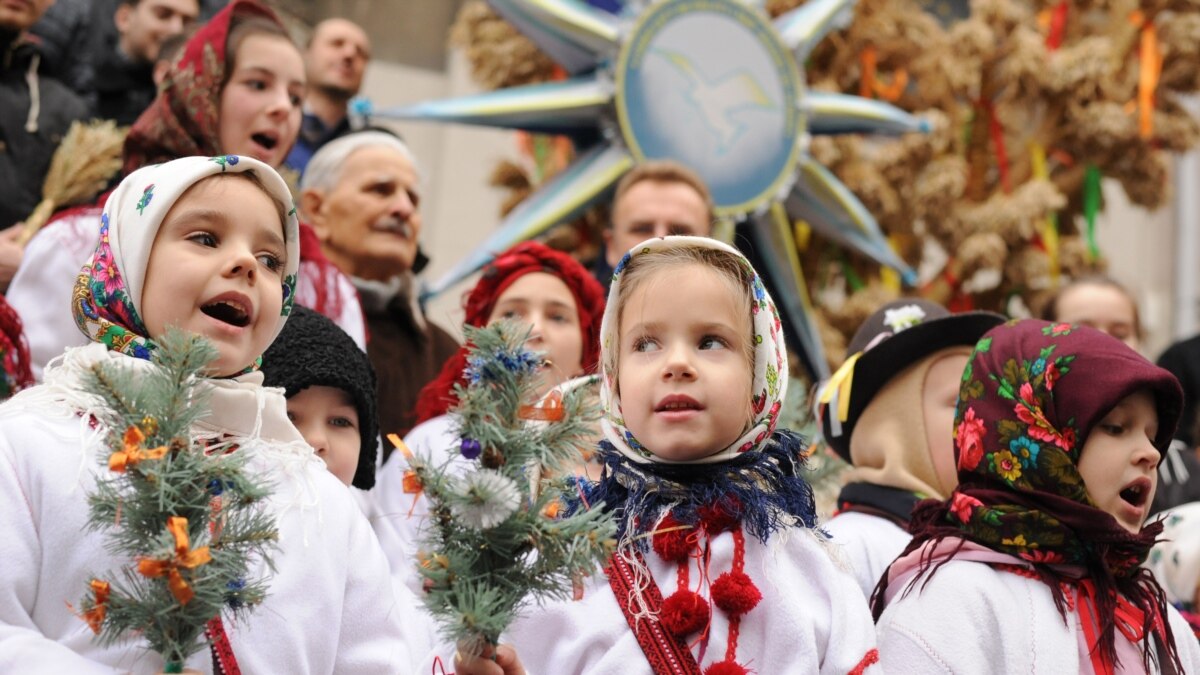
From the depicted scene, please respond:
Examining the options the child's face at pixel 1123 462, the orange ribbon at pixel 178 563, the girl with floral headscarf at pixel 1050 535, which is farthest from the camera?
the child's face at pixel 1123 462

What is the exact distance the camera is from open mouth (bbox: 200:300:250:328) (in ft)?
8.40

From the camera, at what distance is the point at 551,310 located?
164 inches

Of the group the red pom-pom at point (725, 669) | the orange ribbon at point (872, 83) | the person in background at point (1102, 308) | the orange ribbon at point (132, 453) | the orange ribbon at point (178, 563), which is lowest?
the red pom-pom at point (725, 669)

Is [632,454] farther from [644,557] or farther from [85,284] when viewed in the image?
[85,284]

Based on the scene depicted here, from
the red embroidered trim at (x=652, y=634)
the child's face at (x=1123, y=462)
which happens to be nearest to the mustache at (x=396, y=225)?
the red embroidered trim at (x=652, y=634)

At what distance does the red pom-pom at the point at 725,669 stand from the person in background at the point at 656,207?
7.58 ft

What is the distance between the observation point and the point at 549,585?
2.10 m

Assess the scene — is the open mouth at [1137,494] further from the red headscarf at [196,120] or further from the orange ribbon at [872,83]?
the orange ribbon at [872,83]

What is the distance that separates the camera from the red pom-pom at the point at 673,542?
2.71 meters

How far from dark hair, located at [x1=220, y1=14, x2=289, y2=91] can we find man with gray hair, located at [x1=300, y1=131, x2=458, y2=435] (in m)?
0.66

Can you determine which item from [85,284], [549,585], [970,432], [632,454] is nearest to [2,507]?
[85,284]

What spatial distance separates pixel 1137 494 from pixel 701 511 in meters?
1.02

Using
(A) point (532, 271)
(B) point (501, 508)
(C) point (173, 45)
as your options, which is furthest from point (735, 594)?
(C) point (173, 45)

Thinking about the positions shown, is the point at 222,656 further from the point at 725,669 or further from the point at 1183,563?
the point at 1183,563
